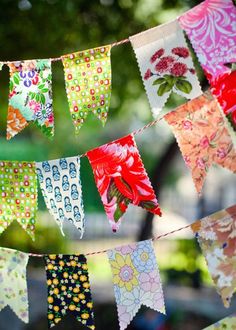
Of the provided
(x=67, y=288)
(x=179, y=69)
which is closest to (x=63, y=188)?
(x=67, y=288)

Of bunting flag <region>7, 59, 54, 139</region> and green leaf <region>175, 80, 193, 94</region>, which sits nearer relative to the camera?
green leaf <region>175, 80, 193, 94</region>

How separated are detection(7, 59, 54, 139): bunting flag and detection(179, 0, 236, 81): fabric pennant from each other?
0.69 metres

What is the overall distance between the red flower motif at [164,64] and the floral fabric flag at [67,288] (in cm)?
87

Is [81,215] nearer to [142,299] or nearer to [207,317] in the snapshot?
[142,299]

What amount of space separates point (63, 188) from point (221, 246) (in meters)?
0.75

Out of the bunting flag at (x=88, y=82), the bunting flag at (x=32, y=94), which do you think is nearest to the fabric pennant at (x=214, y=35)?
the bunting flag at (x=88, y=82)

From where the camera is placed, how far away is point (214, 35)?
2732 mm

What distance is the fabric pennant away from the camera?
2.71 m

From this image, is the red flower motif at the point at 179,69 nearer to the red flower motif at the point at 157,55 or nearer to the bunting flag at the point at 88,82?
the red flower motif at the point at 157,55

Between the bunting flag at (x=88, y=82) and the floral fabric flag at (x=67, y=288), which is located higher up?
the bunting flag at (x=88, y=82)

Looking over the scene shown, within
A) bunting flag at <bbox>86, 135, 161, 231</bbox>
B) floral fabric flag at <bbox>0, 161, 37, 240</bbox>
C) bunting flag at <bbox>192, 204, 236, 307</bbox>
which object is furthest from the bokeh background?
bunting flag at <bbox>192, 204, 236, 307</bbox>

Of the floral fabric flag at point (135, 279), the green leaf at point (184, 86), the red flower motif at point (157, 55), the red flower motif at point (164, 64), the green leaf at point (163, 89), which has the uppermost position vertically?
the red flower motif at point (157, 55)

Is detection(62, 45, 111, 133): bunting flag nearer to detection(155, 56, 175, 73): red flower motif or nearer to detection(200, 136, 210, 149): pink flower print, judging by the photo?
detection(155, 56, 175, 73): red flower motif

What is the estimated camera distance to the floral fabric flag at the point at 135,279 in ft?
9.33
